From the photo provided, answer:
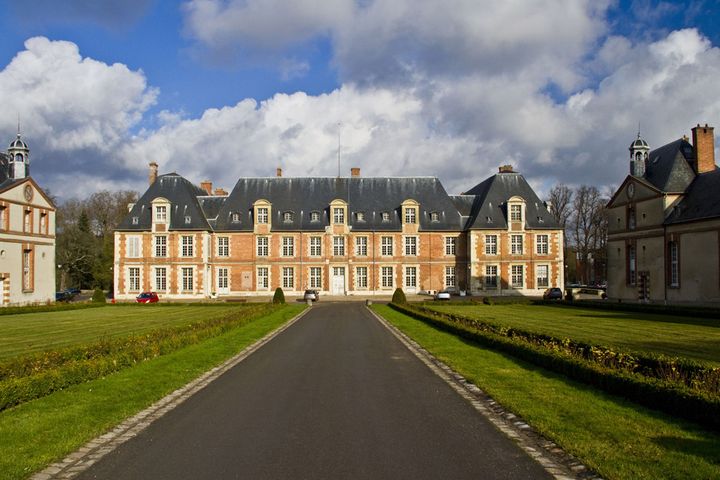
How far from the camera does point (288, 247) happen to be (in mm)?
59281

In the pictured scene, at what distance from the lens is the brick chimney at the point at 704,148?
148ft

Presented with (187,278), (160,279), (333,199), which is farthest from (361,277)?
(160,279)

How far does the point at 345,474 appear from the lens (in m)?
6.25

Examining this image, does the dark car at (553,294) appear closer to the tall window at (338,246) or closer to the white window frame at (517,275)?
the white window frame at (517,275)

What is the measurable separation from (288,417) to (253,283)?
50916 millimetres

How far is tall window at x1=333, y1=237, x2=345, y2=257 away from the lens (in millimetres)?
59312

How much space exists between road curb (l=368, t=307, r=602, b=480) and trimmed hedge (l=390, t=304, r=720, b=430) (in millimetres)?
1959

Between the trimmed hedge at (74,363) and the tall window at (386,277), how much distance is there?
133 ft

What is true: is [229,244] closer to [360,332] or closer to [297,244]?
[297,244]

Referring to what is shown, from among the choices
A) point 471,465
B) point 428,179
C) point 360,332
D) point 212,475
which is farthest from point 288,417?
point 428,179

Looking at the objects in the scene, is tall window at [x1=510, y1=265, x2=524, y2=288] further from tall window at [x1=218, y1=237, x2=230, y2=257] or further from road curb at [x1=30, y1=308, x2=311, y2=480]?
road curb at [x1=30, y1=308, x2=311, y2=480]

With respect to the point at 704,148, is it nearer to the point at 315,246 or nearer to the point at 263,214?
the point at 315,246

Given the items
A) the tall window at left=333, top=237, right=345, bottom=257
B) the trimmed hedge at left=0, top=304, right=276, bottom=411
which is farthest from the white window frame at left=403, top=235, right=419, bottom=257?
the trimmed hedge at left=0, top=304, right=276, bottom=411

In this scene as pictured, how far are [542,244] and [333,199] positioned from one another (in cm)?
2074
